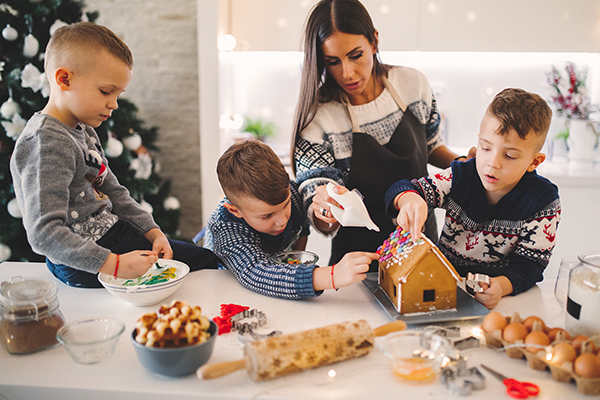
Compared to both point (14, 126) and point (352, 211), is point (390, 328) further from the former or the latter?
point (14, 126)

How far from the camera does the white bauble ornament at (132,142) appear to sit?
101 inches

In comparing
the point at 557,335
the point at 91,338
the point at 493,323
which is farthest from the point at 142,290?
Answer: the point at 557,335

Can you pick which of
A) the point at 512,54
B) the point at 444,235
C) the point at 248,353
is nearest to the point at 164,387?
the point at 248,353

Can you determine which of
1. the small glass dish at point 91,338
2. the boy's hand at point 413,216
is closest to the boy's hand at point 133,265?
the small glass dish at point 91,338

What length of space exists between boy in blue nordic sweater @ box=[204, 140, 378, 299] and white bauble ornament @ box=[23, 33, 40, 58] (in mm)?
1464

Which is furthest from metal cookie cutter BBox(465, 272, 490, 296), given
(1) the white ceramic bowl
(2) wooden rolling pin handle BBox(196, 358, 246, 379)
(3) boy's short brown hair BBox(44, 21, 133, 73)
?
(3) boy's short brown hair BBox(44, 21, 133, 73)

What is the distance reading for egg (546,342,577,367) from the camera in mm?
789

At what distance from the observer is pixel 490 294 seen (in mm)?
1064

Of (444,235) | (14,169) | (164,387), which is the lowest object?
(164,387)

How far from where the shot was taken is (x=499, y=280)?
1120mm

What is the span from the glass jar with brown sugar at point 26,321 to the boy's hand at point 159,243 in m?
0.43

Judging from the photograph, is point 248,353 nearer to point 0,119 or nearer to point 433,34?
point 0,119

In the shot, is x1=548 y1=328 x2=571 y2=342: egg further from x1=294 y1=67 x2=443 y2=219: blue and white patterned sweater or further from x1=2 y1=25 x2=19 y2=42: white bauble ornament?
x1=2 y1=25 x2=19 y2=42: white bauble ornament

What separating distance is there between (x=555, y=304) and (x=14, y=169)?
1.33m
